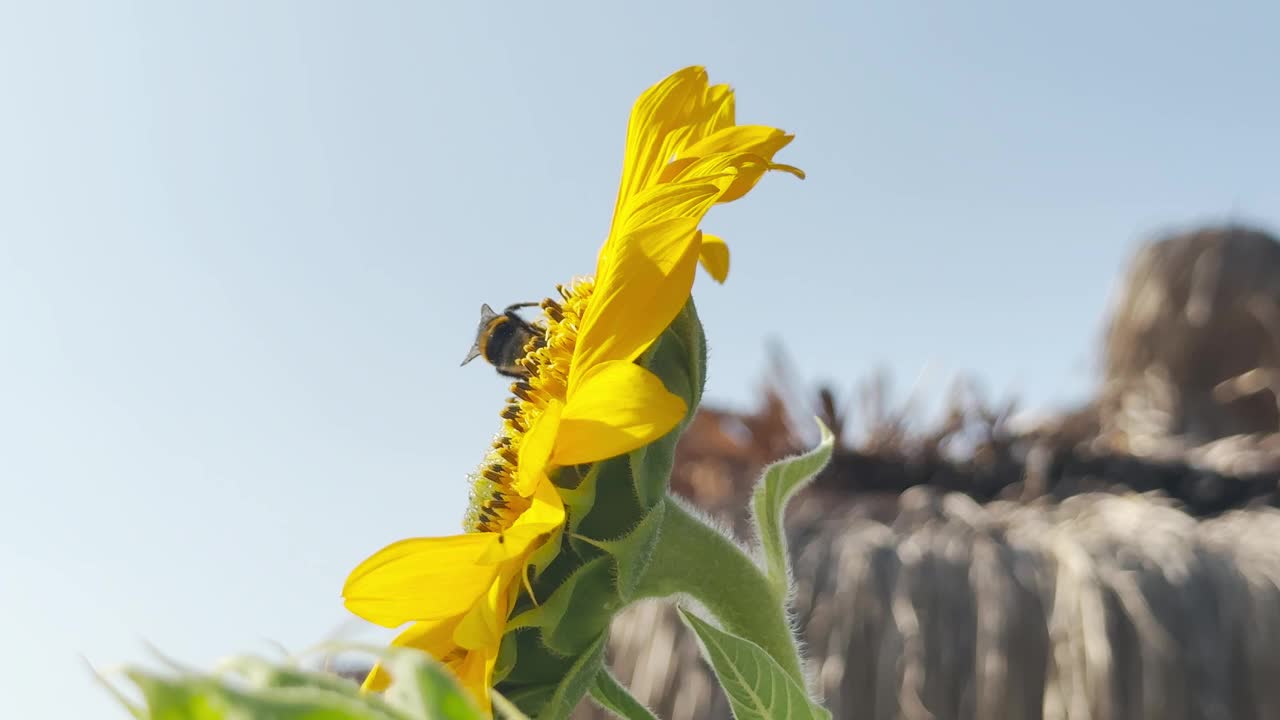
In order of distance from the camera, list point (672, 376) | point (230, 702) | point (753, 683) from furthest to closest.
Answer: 1. point (672, 376)
2. point (753, 683)
3. point (230, 702)

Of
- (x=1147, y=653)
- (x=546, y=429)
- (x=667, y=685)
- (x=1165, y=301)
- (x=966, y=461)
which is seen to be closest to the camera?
(x=546, y=429)

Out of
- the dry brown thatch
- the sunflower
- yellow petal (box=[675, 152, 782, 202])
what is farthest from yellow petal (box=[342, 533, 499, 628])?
the dry brown thatch

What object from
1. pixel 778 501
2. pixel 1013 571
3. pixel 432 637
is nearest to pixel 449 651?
pixel 432 637

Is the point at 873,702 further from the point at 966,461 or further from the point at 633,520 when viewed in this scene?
the point at 633,520

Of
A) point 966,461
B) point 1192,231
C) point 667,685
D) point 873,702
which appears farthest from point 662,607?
point 1192,231

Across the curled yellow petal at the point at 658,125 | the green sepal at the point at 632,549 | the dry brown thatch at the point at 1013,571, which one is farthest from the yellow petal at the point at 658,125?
the dry brown thatch at the point at 1013,571

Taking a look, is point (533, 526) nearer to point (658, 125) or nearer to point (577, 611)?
point (577, 611)

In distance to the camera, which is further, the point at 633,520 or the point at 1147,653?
the point at 1147,653
